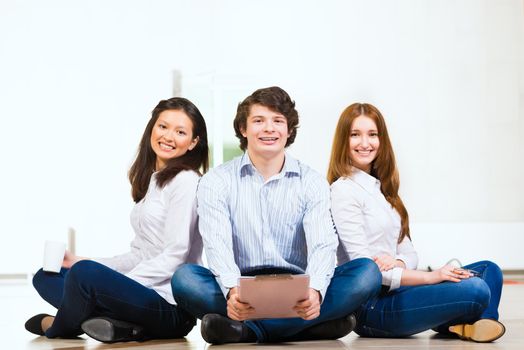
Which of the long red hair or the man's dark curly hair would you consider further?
the long red hair

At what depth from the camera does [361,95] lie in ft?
23.4

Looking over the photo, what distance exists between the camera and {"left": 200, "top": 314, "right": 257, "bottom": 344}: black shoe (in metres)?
2.30

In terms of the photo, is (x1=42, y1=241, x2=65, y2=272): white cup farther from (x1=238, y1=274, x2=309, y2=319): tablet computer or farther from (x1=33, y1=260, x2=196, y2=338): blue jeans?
(x1=238, y1=274, x2=309, y2=319): tablet computer

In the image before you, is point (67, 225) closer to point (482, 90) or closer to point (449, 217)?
point (449, 217)

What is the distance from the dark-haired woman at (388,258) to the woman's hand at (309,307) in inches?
13.8

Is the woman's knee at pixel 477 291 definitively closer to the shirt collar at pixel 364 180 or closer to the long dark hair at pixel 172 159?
the shirt collar at pixel 364 180

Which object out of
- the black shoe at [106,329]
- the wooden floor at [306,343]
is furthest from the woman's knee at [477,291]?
the black shoe at [106,329]

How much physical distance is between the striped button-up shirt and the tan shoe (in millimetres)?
455

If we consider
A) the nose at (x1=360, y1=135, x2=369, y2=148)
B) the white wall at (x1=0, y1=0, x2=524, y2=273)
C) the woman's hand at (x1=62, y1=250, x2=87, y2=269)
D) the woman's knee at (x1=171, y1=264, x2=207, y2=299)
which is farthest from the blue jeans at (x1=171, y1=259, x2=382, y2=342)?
the white wall at (x1=0, y1=0, x2=524, y2=273)

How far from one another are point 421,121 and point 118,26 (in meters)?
2.64

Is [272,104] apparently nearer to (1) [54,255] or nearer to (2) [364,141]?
(2) [364,141]

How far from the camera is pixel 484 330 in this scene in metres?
2.43

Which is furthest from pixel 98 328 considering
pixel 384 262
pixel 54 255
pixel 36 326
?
pixel 384 262

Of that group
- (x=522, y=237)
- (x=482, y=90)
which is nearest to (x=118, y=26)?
(x=482, y=90)
